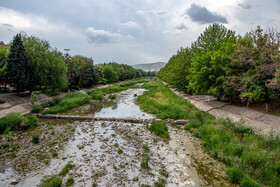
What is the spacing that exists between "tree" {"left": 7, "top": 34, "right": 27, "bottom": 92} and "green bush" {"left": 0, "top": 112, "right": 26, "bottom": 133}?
1097 cm

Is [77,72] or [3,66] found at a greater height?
[3,66]

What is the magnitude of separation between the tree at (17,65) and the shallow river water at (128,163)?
16.6 meters

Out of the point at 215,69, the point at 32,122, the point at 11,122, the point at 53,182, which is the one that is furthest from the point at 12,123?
the point at 215,69

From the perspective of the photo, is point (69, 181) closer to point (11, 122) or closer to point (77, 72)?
point (11, 122)

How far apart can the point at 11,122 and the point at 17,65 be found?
42.0 ft

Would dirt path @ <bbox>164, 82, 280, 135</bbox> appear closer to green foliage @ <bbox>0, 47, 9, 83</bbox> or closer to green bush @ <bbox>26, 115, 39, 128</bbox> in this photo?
green bush @ <bbox>26, 115, 39, 128</bbox>

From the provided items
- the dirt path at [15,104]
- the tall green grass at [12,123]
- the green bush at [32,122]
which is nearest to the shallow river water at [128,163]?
the green bush at [32,122]

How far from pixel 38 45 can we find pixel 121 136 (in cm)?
2333

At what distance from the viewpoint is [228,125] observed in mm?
13102

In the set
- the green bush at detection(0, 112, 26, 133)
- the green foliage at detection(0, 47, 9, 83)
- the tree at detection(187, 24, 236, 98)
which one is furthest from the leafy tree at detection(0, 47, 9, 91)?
the tree at detection(187, 24, 236, 98)

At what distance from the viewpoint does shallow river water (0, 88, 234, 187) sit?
24.9ft

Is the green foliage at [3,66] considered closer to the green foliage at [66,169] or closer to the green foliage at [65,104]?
the green foliage at [65,104]

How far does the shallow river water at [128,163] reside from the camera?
7.59 m

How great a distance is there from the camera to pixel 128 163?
9.08 m
